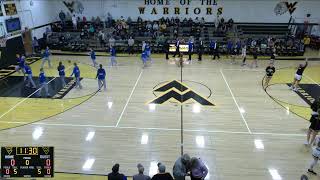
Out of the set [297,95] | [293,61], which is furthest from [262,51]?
[297,95]

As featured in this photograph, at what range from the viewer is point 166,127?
12039mm

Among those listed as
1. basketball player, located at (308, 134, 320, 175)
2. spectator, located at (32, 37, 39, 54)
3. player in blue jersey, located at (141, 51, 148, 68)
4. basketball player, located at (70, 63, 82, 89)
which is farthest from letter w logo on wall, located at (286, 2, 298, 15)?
spectator, located at (32, 37, 39, 54)

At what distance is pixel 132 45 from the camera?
24.6 meters

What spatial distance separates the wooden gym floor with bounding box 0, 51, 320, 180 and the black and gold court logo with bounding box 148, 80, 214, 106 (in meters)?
0.29

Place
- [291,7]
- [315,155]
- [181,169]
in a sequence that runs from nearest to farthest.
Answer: [181,169], [315,155], [291,7]

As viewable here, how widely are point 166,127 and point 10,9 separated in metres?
16.8

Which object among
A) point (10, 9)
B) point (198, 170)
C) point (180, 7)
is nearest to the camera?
point (198, 170)

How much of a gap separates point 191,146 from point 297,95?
7894 mm

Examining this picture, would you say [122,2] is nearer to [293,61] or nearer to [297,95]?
[293,61]

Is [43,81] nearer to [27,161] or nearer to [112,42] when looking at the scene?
[27,161]

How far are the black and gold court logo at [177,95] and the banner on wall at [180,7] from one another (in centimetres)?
1248

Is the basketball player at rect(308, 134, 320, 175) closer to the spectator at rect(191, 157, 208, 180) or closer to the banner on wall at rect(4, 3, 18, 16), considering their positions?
the spectator at rect(191, 157, 208, 180)

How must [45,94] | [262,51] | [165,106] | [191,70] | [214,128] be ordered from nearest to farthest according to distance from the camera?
[214,128], [165,106], [45,94], [191,70], [262,51]

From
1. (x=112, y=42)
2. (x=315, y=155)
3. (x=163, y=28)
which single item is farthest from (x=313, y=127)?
(x=112, y=42)
